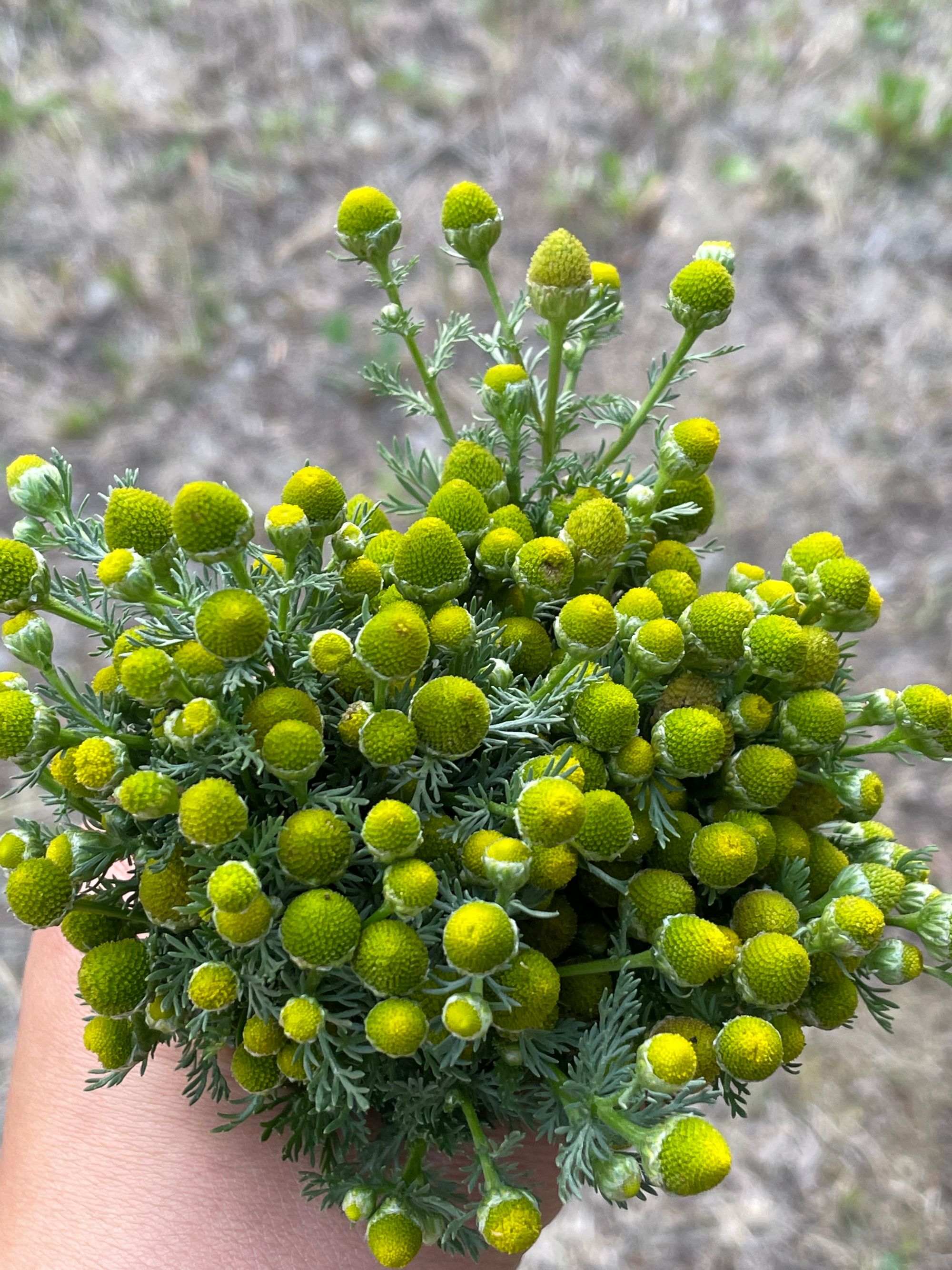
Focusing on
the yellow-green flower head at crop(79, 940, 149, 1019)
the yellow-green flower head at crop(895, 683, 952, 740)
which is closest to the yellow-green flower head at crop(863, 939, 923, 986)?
the yellow-green flower head at crop(895, 683, 952, 740)

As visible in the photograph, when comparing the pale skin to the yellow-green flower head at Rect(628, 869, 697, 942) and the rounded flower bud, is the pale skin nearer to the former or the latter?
the rounded flower bud

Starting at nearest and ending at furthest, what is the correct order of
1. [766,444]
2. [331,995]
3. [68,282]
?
[331,995], [766,444], [68,282]

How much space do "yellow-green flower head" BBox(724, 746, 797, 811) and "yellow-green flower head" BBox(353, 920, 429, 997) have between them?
43 centimetres

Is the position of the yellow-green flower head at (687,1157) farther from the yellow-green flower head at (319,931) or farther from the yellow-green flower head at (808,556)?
the yellow-green flower head at (808,556)

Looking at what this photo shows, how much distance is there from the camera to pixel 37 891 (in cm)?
106

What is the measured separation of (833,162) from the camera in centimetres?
350

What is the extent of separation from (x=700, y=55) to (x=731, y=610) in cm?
335

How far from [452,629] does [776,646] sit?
373mm

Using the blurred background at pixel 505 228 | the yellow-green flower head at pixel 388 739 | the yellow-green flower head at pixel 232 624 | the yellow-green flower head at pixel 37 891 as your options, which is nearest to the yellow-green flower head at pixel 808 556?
the yellow-green flower head at pixel 388 739

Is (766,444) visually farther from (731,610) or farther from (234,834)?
(234,834)

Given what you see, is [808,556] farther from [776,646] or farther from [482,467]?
[482,467]

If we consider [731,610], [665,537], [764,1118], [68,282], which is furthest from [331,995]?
[68,282]

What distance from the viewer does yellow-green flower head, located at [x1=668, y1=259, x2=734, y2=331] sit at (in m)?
1.26

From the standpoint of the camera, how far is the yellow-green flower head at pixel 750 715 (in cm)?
123
